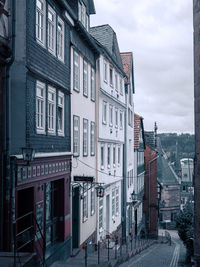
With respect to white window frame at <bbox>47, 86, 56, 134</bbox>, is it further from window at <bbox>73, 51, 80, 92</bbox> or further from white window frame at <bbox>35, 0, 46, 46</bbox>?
window at <bbox>73, 51, 80, 92</bbox>

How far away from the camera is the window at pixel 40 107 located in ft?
40.6

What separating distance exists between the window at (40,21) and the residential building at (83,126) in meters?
3.66

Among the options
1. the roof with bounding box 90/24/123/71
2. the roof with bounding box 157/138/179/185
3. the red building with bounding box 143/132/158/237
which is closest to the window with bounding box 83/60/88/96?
the roof with bounding box 90/24/123/71

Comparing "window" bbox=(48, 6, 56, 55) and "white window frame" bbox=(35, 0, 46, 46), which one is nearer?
"white window frame" bbox=(35, 0, 46, 46)

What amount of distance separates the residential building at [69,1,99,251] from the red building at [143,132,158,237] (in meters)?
23.2

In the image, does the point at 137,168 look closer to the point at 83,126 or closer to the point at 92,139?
the point at 92,139

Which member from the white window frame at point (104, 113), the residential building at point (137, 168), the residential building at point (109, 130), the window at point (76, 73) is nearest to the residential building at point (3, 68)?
the window at point (76, 73)

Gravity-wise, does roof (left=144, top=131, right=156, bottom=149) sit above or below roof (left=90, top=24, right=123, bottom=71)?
below

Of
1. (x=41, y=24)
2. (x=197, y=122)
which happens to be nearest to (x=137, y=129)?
(x=197, y=122)

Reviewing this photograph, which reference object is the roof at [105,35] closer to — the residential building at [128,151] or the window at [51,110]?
the residential building at [128,151]

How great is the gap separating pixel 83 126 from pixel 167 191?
53433 millimetres

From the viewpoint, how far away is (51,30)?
13.8 m

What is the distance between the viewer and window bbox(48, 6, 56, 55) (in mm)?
13562

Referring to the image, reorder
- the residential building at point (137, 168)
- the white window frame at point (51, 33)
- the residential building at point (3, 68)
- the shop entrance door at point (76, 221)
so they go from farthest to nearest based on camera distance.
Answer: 1. the residential building at point (137, 168)
2. the shop entrance door at point (76, 221)
3. the white window frame at point (51, 33)
4. the residential building at point (3, 68)
